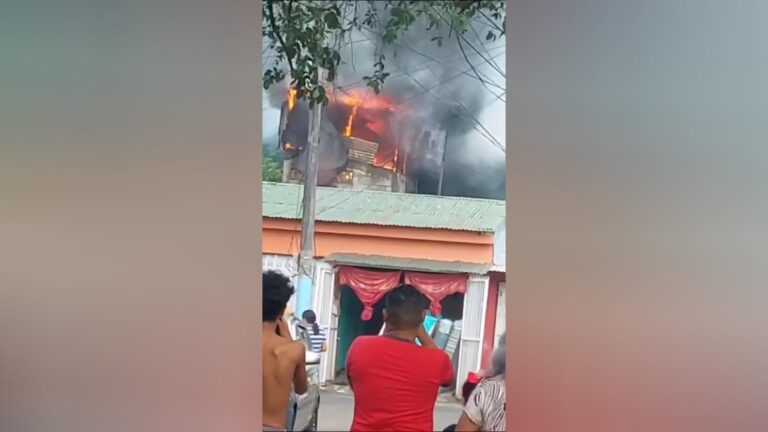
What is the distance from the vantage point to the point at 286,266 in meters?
1.66

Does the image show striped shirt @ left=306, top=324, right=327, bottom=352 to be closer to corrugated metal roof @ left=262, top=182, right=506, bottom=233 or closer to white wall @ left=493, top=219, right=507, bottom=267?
corrugated metal roof @ left=262, top=182, right=506, bottom=233

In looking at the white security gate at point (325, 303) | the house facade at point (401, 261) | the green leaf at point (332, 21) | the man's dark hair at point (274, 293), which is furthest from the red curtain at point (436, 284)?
the green leaf at point (332, 21)

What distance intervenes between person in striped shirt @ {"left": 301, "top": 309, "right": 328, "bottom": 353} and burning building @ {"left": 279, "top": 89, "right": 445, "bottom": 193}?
359mm

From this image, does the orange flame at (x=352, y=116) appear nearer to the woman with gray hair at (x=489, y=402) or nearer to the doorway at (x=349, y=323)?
the doorway at (x=349, y=323)

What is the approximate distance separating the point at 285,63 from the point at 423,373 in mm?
916

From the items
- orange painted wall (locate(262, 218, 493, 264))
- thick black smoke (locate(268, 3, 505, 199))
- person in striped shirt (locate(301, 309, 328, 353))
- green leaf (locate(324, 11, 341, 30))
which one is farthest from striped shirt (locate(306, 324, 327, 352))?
green leaf (locate(324, 11, 341, 30))

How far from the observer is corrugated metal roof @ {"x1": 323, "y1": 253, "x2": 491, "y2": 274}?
5.60 ft

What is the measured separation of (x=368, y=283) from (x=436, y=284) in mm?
187

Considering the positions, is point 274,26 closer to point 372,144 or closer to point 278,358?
point 372,144

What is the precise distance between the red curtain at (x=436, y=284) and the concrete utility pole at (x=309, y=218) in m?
0.27

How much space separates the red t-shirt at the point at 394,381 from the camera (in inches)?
68.5
